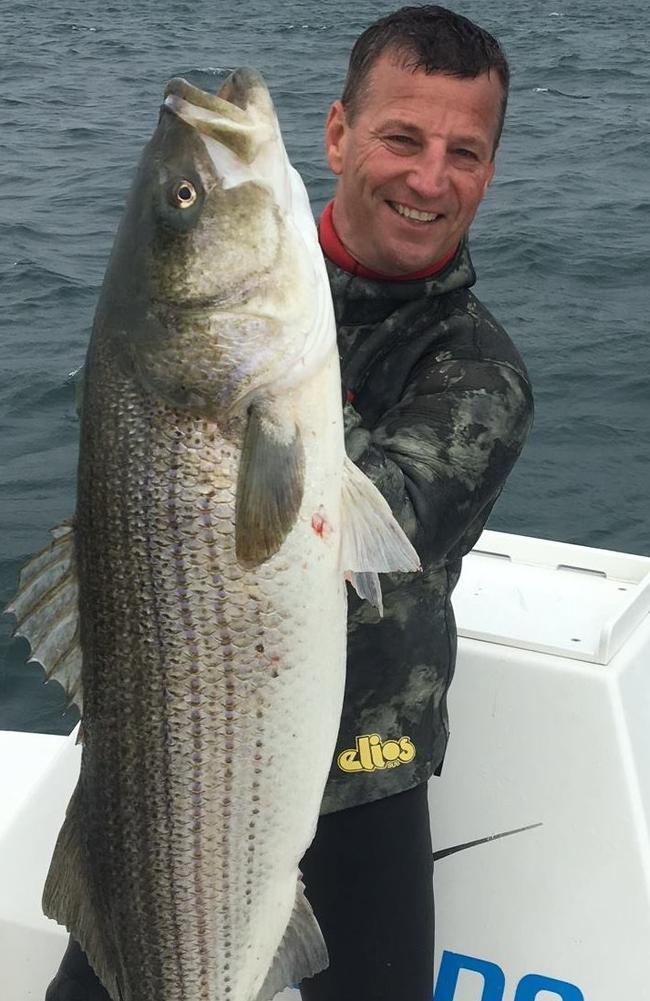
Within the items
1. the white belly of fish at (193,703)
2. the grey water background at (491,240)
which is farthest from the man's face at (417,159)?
the grey water background at (491,240)

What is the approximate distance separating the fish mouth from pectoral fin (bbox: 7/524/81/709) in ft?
2.53

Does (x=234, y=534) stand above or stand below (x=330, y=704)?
above

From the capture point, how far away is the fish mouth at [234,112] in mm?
2111

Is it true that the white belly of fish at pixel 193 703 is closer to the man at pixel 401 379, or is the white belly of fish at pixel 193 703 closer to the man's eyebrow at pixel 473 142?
the man at pixel 401 379

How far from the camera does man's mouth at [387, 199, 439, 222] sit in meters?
2.71

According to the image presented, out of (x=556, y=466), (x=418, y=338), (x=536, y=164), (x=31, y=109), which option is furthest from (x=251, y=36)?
(x=418, y=338)

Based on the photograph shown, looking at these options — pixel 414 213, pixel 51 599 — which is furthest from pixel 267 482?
pixel 414 213

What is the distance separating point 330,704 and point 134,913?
0.58m

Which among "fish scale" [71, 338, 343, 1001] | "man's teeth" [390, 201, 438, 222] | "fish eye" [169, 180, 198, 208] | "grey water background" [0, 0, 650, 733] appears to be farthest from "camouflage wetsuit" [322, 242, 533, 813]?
"grey water background" [0, 0, 650, 733]

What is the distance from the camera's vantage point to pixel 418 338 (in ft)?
8.95

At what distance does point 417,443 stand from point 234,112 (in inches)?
27.8

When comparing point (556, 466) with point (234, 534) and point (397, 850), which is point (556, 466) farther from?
point (234, 534)

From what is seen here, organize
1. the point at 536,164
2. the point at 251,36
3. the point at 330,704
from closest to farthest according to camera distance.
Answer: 1. the point at 330,704
2. the point at 536,164
3. the point at 251,36

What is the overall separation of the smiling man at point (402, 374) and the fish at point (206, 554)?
40 cm
